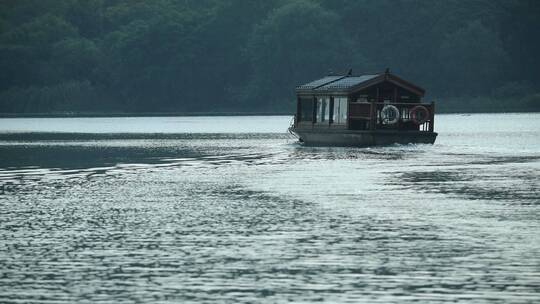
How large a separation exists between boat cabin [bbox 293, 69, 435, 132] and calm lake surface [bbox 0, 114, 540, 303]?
13229 millimetres

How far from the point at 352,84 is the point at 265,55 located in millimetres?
95339

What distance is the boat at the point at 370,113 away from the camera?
64500 mm

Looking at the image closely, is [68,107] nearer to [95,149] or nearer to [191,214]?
[95,149]

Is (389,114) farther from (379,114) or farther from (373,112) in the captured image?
(373,112)

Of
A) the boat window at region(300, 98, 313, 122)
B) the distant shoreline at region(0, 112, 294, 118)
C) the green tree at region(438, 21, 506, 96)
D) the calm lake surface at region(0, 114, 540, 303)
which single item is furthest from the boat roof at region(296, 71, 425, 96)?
the distant shoreline at region(0, 112, 294, 118)

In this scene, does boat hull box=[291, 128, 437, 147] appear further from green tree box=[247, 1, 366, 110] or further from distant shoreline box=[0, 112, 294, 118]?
distant shoreline box=[0, 112, 294, 118]

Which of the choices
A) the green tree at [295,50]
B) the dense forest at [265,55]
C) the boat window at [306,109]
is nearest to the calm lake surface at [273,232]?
the boat window at [306,109]

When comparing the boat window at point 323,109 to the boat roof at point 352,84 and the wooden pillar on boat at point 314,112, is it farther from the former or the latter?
the boat roof at point 352,84

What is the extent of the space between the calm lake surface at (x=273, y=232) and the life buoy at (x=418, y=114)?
1318cm

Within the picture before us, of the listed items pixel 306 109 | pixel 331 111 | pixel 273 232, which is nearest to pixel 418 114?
pixel 331 111

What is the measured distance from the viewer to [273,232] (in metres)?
26.7

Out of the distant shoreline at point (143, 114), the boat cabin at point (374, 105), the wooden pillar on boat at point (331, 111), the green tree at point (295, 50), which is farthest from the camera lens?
the distant shoreline at point (143, 114)

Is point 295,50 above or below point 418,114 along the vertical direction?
above

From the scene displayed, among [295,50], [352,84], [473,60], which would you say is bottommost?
[352,84]
